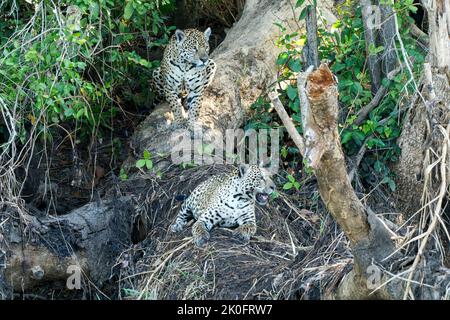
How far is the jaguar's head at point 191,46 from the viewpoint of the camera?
42.3 feet

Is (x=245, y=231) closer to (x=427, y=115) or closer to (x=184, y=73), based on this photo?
(x=427, y=115)

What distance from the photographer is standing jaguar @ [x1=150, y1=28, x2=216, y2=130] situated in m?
12.7

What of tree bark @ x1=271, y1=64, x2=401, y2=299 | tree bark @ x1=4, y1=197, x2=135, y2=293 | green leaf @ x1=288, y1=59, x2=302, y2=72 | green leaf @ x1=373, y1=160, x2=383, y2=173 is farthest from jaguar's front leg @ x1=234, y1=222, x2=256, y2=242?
tree bark @ x1=271, y1=64, x2=401, y2=299

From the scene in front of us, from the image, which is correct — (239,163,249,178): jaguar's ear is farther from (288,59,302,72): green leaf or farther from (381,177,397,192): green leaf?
(288,59,302,72): green leaf

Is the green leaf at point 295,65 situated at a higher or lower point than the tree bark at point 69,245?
higher

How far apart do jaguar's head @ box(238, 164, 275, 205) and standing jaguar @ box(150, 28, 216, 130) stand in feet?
6.01

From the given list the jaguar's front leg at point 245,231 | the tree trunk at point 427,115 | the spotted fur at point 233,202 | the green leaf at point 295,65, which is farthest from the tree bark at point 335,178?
the green leaf at point 295,65

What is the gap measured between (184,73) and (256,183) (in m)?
2.67

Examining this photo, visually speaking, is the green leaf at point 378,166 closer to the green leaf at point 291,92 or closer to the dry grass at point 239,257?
the dry grass at point 239,257
